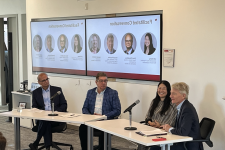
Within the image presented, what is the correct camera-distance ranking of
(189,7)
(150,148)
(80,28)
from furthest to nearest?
1. (80,28)
2. (189,7)
3. (150,148)

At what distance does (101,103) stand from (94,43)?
1710mm

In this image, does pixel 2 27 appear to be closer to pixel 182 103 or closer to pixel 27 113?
pixel 27 113

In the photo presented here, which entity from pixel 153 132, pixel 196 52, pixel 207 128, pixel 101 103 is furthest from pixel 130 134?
pixel 196 52

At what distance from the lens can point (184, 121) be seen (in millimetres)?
4062

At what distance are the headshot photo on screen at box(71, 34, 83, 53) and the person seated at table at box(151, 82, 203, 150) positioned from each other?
10.6 feet

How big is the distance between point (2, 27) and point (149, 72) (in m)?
6.03

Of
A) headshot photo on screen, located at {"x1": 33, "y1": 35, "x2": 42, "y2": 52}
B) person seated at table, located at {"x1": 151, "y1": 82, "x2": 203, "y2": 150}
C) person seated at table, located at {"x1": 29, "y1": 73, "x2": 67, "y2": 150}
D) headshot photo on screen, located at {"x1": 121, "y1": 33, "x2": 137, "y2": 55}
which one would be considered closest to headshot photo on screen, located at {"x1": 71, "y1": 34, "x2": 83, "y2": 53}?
headshot photo on screen, located at {"x1": 33, "y1": 35, "x2": 42, "y2": 52}

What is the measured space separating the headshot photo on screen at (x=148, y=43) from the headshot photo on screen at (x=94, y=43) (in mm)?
1073

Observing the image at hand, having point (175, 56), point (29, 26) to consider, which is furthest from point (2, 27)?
point (175, 56)

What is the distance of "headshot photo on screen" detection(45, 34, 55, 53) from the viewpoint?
7648 millimetres

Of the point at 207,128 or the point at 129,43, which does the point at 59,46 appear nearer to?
the point at 129,43

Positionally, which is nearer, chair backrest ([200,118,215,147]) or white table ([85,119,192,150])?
white table ([85,119,192,150])

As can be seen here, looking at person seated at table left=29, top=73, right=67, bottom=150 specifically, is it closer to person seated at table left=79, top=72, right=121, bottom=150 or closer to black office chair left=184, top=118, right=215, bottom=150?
person seated at table left=79, top=72, right=121, bottom=150

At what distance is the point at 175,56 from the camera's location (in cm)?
555
